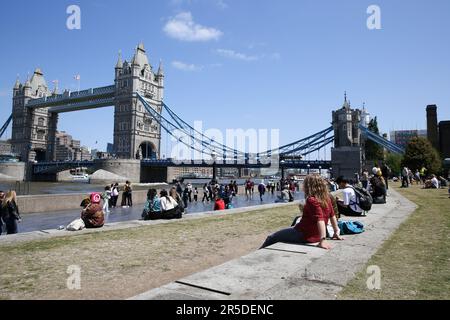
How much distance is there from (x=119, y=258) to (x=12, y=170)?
293 feet

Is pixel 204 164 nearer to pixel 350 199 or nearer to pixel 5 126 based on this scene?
pixel 350 199

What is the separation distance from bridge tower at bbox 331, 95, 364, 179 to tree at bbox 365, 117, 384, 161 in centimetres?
897

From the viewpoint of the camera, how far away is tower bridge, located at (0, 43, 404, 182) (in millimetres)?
55125

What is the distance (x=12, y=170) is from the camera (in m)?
79.8

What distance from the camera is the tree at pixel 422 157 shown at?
40.5m

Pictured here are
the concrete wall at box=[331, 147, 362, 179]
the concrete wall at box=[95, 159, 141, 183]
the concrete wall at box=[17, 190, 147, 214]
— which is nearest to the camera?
the concrete wall at box=[17, 190, 147, 214]

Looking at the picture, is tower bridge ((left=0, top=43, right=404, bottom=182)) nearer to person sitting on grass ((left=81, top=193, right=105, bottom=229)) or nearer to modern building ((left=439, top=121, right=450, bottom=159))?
modern building ((left=439, top=121, right=450, bottom=159))

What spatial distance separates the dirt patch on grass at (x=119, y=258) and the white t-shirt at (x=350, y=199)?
6.35 feet

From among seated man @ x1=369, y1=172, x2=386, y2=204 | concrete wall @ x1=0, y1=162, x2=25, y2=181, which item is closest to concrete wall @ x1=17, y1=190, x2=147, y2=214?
seated man @ x1=369, y1=172, x2=386, y2=204

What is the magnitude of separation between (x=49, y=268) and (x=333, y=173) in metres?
47.8

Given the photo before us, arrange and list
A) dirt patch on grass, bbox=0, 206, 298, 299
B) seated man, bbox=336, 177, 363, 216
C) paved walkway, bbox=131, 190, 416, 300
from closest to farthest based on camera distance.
Result: paved walkway, bbox=131, 190, 416, 300 → dirt patch on grass, bbox=0, 206, 298, 299 → seated man, bbox=336, 177, 363, 216

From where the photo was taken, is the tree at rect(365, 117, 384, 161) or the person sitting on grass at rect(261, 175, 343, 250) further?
the tree at rect(365, 117, 384, 161)

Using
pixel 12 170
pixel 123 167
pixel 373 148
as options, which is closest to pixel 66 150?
pixel 12 170

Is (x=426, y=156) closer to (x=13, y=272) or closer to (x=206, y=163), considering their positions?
(x=206, y=163)
